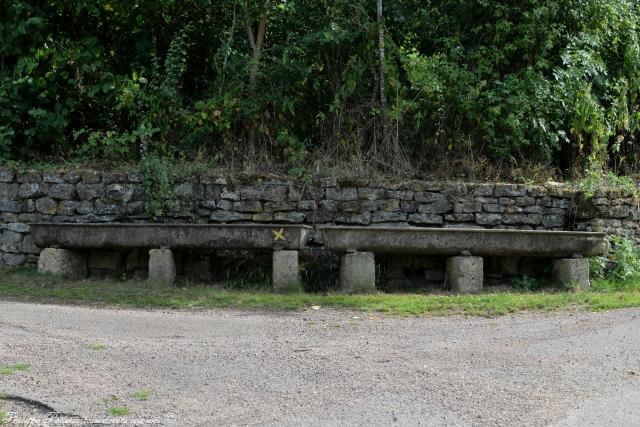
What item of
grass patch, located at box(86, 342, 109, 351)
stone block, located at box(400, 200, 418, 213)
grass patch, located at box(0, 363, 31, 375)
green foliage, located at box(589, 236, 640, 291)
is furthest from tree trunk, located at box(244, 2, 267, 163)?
grass patch, located at box(0, 363, 31, 375)

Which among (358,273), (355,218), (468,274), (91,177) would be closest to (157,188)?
(91,177)

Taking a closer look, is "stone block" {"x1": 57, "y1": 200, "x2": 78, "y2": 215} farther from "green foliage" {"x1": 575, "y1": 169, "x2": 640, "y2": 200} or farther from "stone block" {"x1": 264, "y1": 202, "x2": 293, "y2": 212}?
"green foliage" {"x1": 575, "y1": 169, "x2": 640, "y2": 200}

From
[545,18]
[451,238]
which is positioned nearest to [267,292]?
[451,238]

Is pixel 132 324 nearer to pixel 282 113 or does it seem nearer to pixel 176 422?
pixel 176 422

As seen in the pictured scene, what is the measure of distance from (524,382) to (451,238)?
13.6 feet

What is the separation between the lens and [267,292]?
30.4 ft

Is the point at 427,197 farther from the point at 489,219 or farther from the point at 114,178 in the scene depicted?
the point at 114,178

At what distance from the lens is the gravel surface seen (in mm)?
4637

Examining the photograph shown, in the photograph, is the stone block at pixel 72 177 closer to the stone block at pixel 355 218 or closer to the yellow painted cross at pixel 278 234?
the yellow painted cross at pixel 278 234

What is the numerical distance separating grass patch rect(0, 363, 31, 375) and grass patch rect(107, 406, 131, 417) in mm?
1061

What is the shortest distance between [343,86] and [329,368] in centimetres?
680

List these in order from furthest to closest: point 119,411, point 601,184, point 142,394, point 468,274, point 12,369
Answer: point 601,184 < point 468,274 < point 12,369 < point 142,394 < point 119,411

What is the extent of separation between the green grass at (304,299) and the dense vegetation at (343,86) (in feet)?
8.35

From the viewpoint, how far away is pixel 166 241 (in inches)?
374
